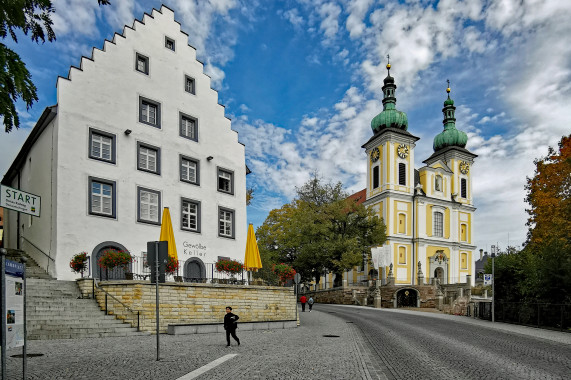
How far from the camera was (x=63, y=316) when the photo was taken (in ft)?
51.0

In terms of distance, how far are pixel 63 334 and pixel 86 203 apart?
7.93 metres

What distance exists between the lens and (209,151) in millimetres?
27031

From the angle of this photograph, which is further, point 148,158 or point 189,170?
point 189,170

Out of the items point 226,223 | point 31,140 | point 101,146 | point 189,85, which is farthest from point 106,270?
point 189,85

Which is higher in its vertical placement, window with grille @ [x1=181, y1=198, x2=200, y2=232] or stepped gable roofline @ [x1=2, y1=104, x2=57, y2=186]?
stepped gable roofline @ [x1=2, y1=104, x2=57, y2=186]

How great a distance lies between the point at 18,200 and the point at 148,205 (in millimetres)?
17437

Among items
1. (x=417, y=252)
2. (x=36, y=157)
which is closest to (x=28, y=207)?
(x=36, y=157)

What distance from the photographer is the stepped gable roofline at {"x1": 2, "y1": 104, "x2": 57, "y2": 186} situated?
21.3m

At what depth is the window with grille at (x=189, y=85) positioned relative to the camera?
88.0 feet

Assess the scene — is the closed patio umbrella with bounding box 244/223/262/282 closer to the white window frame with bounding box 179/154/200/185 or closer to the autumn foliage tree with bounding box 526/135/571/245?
the white window frame with bounding box 179/154/200/185

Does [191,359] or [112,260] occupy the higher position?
[112,260]

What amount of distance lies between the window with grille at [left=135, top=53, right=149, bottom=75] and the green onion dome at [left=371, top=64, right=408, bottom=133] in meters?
47.5

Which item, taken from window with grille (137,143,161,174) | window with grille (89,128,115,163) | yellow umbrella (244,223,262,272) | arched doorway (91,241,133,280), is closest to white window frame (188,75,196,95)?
window with grille (137,143,161,174)

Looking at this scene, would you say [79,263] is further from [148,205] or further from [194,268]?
[194,268]
